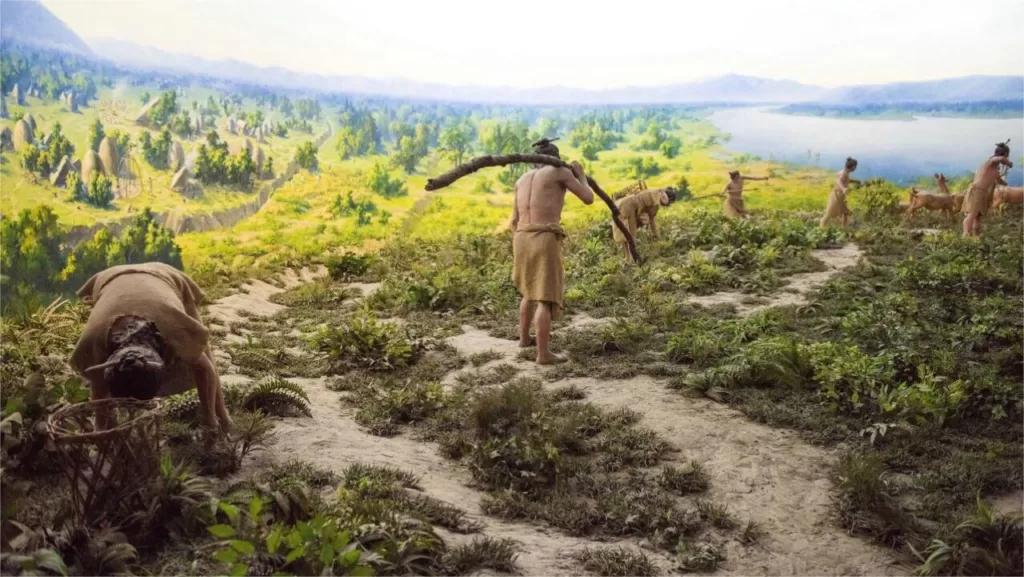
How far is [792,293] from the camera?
36.0ft

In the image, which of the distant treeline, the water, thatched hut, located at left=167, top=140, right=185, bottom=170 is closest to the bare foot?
thatched hut, located at left=167, top=140, right=185, bottom=170

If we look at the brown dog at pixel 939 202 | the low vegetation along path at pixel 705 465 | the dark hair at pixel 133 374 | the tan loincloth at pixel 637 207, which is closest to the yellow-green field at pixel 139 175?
the low vegetation along path at pixel 705 465

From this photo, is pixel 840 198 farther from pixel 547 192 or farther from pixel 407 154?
pixel 547 192

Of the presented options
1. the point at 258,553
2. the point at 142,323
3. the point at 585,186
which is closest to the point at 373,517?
the point at 258,553

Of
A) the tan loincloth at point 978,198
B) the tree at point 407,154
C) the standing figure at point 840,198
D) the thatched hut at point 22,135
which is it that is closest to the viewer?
the thatched hut at point 22,135

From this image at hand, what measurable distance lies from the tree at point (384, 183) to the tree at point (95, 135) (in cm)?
519

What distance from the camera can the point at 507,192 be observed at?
1772 centimetres

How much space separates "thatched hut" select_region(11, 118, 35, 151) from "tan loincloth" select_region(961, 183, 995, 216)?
1588 centimetres

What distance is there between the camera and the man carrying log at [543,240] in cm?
817

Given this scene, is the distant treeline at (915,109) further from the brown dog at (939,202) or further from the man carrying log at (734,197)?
the man carrying log at (734,197)

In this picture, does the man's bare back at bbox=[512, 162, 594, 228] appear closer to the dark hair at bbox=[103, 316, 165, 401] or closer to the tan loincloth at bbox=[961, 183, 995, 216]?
the dark hair at bbox=[103, 316, 165, 401]

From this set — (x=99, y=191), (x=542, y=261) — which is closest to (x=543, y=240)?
(x=542, y=261)

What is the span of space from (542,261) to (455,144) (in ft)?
35.8

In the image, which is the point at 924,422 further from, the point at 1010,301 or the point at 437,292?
the point at 437,292
